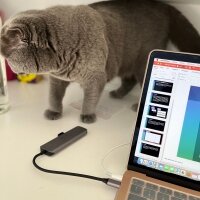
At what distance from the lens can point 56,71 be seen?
0.84m

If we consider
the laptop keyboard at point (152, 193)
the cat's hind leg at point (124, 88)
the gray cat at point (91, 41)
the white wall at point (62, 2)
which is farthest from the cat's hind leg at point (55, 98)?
the laptop keyboard at point (152, 193)

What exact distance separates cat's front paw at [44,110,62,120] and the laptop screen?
358mm

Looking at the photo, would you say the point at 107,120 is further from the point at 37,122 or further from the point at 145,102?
the point at 145,102

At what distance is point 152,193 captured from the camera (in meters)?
0.56

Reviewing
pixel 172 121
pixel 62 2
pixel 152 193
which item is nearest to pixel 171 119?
pixel 172 121

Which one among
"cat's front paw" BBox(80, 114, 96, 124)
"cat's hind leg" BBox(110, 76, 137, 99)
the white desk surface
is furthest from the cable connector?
"cat's hind leg" BBox(110, 76, 137, 99)

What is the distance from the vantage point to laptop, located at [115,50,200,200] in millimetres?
568

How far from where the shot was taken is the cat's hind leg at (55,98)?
2.98ft

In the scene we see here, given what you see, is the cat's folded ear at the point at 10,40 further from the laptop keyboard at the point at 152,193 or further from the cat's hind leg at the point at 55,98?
the laptop keyboard at the point at 152,193

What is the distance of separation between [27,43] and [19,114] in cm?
26

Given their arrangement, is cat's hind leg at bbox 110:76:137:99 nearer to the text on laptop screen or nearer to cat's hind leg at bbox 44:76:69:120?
cat's hind leg at bbox 44:76:69:120

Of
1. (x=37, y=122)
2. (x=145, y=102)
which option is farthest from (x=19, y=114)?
(x=145, y=102)

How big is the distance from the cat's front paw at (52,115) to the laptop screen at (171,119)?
1.17 feet

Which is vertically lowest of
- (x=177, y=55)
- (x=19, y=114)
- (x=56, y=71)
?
(x=19, y=114)
